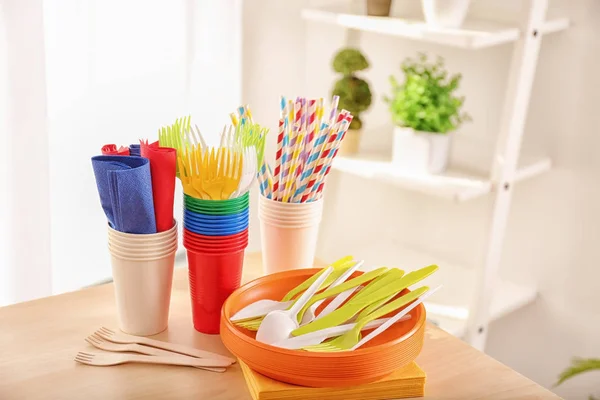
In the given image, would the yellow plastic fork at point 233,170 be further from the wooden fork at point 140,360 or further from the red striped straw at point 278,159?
the wooden fork at point 140,360

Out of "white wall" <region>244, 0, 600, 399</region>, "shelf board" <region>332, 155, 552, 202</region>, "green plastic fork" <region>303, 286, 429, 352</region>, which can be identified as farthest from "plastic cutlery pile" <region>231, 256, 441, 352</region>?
"white wall" <region>244, 0, 600, 399</region>

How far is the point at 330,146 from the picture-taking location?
1.23 m

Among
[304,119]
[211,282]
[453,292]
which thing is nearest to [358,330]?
[211,282]

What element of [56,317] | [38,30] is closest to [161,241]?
[56,317]

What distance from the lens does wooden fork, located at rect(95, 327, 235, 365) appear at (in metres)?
1.13

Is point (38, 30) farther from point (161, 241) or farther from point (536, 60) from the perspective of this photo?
point (536, 60)

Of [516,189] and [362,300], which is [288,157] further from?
[516,189]

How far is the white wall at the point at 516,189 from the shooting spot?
1.97 metres

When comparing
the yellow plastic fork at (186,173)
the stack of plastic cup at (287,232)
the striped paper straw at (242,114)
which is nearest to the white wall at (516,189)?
the stack of plastic cup at (287,232)

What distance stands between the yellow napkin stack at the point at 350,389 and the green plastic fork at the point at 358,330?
0.05m

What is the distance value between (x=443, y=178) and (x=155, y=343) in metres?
1.02

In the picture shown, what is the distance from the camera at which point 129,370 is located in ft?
3.59

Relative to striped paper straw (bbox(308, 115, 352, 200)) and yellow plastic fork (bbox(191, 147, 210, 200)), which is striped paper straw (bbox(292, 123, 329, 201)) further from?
yellow plastic fork (bbox(191, 147, 210, 200))

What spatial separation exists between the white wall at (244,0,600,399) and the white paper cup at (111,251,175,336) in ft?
3.27
